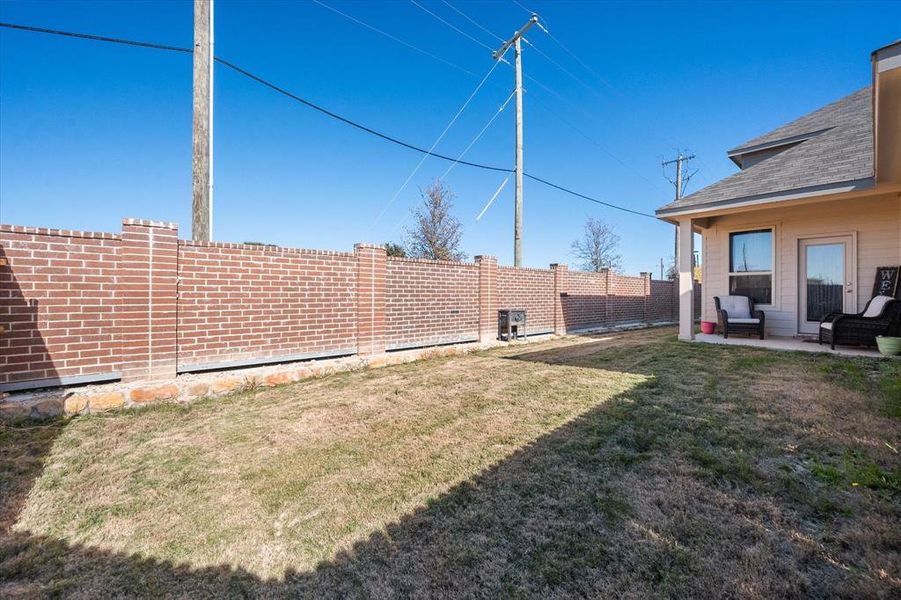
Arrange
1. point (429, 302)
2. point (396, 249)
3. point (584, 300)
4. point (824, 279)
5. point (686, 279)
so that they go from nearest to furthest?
1. point (429, 302)
2. point (824, 279)
3. point (686, 279)
4. point (584, 300)
5. point (396, 249)

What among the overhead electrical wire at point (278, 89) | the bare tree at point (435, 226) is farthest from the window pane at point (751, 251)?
the bare tree at point (435, 226)

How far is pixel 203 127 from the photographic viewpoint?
5.61m

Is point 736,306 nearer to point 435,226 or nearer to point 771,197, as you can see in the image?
point 771,197

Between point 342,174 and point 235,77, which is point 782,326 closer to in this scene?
point 235,77

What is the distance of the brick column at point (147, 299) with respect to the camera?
458 cm

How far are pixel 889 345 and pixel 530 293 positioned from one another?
6445 millimetres

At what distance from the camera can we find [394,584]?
1.82 metres

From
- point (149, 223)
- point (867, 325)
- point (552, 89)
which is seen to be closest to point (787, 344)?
point (867, 325)

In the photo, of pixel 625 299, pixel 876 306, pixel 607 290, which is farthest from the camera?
pixel 625 299

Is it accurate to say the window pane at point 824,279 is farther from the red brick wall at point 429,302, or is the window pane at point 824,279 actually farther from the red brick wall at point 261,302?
the red brick wall at point 261,302

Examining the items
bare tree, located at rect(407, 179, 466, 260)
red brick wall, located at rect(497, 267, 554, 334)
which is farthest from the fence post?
bare tree, located at rect(407, 179, 466, 260)

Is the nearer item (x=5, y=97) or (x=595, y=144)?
(x=5, y=97)

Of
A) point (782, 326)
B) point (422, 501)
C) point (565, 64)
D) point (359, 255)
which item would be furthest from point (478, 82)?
point (422, 501)

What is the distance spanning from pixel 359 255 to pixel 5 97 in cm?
839
